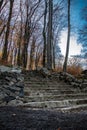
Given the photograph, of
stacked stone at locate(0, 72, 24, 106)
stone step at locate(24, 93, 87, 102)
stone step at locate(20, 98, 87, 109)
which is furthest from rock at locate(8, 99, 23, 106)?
stone step at locate(24, 93, 87, 102)

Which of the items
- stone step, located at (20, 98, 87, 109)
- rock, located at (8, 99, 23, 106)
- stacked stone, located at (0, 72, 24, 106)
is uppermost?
stacked stone, located at (0, 72, 24, 106)

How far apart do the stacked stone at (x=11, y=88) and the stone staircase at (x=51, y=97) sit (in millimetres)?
348

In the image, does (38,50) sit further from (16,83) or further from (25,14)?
(16,83)

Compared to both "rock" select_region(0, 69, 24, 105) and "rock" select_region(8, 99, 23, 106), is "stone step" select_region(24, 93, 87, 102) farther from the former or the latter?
"rock" select_region(8, 99, 23, 106)

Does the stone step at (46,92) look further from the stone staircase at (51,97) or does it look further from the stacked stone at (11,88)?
the stacked stone at (11,88)

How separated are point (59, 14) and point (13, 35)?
7.71m

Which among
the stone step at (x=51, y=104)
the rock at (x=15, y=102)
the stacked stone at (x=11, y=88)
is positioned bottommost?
the stone step at (x=51, y=104)

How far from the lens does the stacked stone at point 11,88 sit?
358 inches

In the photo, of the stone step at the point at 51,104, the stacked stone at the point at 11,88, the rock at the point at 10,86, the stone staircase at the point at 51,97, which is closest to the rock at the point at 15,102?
the stacked stone at the point at 11,88

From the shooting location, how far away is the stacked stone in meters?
9.09

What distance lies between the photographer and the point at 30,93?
426 inches

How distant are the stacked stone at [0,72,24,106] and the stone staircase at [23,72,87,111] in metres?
0.35

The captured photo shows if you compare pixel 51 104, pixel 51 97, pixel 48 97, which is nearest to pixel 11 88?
pixel 48 97

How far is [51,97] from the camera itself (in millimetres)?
10711
